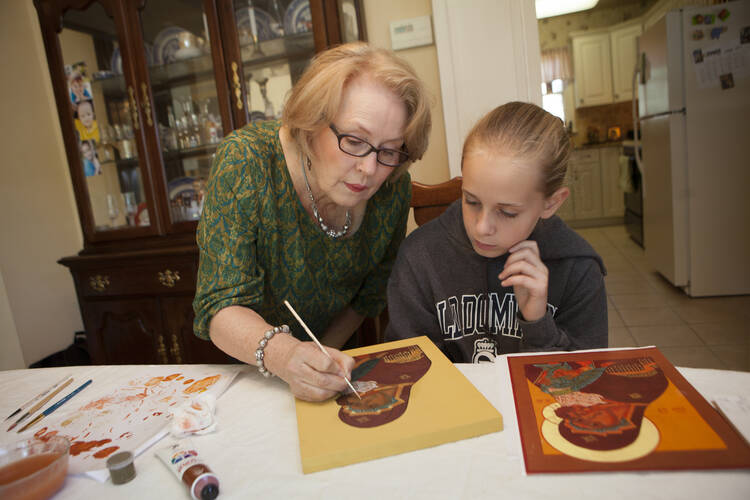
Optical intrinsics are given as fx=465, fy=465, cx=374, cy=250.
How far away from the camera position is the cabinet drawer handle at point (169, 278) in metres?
2.11

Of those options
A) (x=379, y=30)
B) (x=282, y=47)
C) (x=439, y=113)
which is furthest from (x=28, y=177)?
(x=439, y=113)

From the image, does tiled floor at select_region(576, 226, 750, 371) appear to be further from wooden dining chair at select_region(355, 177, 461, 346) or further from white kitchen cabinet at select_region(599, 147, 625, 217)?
white kitchen cabinet at select_region(599, 147, 625, 217)

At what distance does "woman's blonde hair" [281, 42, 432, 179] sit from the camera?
913mm

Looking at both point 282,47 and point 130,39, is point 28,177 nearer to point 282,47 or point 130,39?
point 130,39

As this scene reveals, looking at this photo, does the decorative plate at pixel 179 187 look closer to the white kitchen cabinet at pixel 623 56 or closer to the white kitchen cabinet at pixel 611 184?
the white kitchen cabinet at pixel 611 184

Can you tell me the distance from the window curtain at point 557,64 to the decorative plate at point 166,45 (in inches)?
211

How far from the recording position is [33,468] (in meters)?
0.58

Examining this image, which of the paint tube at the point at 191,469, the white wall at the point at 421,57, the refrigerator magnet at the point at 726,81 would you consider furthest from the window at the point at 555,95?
the paint tube at the point at 191,469

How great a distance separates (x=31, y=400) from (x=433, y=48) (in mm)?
1810

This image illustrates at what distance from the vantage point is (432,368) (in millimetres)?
749

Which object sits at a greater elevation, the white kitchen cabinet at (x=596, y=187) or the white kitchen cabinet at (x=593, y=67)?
the white kitchen cabinet at (x=593, y=67)

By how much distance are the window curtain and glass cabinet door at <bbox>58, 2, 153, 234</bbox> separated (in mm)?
5540

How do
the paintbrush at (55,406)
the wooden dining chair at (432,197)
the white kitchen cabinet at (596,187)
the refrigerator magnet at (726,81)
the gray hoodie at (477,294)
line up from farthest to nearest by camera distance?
the white kitchen cabinet at (596,187) < the refrigerator magnet at (726,81) < the wooden dining chair at (432,197) < the gray hoodie at (477,294) < the paintbrush at (55,406)

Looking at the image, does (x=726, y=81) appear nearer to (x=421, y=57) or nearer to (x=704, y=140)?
(x=704, y=140)
